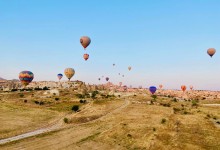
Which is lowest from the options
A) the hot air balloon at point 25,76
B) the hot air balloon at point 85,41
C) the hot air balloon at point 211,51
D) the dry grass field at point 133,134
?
the dry grass field at point 133,134

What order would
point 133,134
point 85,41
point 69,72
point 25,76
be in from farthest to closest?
point 69,72 < point 25,76 < point 85,41 < point 133,134

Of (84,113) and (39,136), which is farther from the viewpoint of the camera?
(84,113)

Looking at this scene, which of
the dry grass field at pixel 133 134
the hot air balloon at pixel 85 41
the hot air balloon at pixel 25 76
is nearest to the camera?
the dry grass field at pixel 133 134

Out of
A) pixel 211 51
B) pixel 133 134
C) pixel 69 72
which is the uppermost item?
pixel 211 51

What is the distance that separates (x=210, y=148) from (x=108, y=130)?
22907mm

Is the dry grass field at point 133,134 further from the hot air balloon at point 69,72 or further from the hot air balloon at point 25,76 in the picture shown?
the hot air balloon at point 69,72

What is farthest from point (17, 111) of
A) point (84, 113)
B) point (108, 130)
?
point (108, 130)

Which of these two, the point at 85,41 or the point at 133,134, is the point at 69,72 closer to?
the point at 85,41

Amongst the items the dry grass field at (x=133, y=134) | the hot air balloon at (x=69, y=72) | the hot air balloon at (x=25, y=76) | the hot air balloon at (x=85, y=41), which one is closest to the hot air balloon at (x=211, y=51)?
the dry grass field at (x=133, y=134)

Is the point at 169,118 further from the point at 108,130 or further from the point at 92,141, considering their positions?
the point at 92,141

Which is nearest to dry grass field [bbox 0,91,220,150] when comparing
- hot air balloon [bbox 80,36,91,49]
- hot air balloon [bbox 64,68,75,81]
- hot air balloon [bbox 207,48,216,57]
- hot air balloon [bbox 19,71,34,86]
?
hot air balloon [bbox 207,48,216,57]

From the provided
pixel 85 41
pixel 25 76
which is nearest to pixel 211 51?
pixel 85 41

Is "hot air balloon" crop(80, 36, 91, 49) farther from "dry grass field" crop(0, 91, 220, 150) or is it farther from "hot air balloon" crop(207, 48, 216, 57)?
"hot air balloon" crop(207, 48, 216, 57)

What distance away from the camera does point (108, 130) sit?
61906 mm
